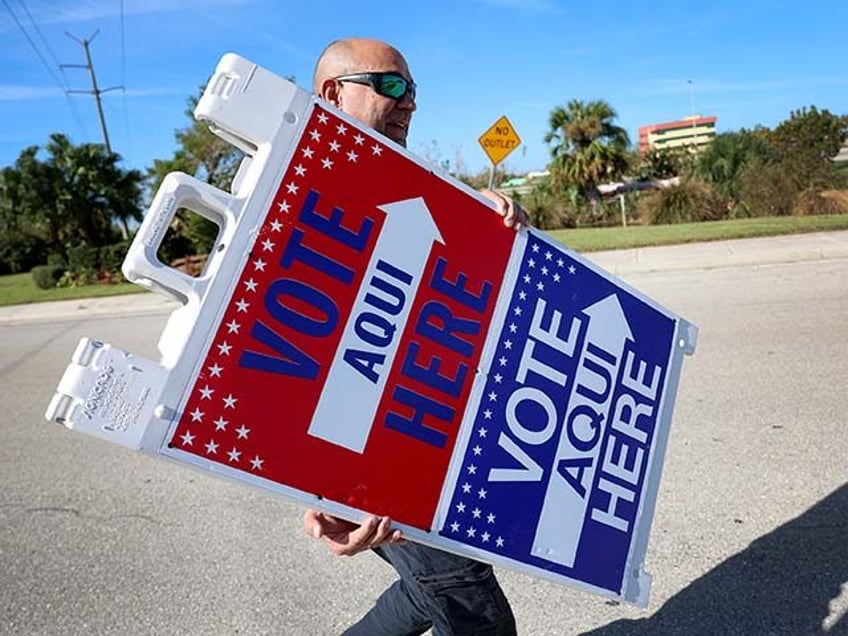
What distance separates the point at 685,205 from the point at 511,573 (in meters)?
15.9

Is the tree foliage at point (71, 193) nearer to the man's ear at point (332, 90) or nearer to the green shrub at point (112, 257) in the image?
the green shrub at point (112, 257)

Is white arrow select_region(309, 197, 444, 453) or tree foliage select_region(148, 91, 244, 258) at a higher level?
tree foliage select_region(148, 91, 244, 258)

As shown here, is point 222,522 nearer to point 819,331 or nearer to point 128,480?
point 128,480

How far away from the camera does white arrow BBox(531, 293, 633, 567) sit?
1.68 meters

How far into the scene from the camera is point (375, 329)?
4.87ft

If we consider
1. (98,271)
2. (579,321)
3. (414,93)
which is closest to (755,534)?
(579,321)

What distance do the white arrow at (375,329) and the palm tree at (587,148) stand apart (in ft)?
94.0

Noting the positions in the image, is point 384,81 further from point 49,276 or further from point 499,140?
point 49,276

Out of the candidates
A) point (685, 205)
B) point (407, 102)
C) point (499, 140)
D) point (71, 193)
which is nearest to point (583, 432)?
point (407, 102)

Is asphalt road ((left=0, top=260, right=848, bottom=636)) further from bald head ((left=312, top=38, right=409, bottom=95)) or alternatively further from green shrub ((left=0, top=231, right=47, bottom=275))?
green shrub ((left=0, top=231, right=47, bottom=275))

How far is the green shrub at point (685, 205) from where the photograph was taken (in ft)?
56.0

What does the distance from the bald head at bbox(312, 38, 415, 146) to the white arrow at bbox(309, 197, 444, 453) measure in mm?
430

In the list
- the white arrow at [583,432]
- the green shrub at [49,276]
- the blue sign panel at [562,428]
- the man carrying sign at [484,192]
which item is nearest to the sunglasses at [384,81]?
the man carrying sign at [484,192]

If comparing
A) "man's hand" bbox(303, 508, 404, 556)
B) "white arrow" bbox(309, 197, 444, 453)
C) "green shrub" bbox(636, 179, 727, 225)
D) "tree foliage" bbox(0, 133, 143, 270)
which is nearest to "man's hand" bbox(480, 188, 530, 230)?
"white arrow" bbox(309, 197, 444, 453)
